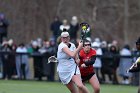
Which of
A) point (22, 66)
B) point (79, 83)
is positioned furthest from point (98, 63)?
point (79, 83)

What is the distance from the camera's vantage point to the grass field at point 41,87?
2809 cm

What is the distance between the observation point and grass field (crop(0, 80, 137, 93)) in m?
28.1

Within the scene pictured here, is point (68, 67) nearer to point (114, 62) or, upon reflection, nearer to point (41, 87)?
point (41, 87)

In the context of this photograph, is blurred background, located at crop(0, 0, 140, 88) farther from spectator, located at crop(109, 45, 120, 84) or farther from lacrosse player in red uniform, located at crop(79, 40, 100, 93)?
lacrosse player in red uniform, located at crop(79, 40, 100, 93)

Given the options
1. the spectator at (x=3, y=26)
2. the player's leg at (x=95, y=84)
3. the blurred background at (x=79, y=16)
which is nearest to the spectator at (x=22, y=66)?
the spectator at (x=3, y=26)

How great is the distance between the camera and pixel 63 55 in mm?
22062

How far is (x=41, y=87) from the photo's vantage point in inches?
1176

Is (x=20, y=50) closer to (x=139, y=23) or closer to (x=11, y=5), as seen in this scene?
(x=11, y=5)

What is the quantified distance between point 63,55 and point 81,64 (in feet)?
3.44

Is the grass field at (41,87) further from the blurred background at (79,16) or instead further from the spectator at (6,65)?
the blurred background at (79,16)

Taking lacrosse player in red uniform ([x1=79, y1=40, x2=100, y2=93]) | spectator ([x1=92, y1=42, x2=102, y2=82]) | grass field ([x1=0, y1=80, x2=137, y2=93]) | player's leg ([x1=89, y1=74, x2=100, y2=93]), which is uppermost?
lacrosse player in red uniform ([x1=79, y1=40, x2=100, y2=93])

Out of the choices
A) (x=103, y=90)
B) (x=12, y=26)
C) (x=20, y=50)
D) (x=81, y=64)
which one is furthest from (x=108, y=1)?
(x=81, y=64)

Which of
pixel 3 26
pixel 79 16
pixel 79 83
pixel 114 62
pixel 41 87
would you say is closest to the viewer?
pixel 79 83

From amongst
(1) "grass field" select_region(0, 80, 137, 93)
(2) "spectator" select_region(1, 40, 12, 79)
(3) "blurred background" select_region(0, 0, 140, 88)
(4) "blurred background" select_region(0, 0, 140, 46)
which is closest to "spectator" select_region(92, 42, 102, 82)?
(1) "grass field" select_region(0, 80, 137, 93)
